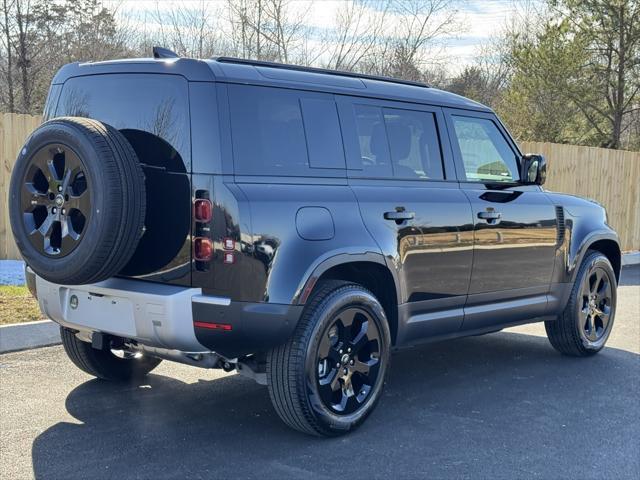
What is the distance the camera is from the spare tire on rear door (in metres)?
3.86

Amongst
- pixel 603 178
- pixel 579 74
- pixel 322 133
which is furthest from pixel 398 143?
pixel 579 74

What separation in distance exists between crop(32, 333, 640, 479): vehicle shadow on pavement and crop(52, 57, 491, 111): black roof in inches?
78.6

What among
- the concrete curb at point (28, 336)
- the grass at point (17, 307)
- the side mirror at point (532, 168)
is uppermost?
the side mirror at point (532, 168)

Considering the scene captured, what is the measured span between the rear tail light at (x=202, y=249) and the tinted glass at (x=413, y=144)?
1.50 meters

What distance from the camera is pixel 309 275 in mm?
4156

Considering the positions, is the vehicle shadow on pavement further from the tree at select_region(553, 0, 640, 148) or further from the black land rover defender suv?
the tree at select_region(553, 0, 640, 148)

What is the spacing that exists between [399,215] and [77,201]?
6.22ft

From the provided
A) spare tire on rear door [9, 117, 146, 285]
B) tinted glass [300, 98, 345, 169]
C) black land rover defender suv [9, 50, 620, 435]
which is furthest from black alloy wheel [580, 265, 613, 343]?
spare tire on rear door [9, 117, 146, 285]

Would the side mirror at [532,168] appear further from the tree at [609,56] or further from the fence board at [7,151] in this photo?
the tree at [609,56]

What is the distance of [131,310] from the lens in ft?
13.4

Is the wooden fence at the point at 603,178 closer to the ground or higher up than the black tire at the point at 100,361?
higher up

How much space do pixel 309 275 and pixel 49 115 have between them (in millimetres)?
1958

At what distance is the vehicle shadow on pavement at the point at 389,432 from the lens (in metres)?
4.01

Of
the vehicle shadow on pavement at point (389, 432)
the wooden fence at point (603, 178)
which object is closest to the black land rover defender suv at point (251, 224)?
the vehicle shadow on pavement at point (389, 432)
